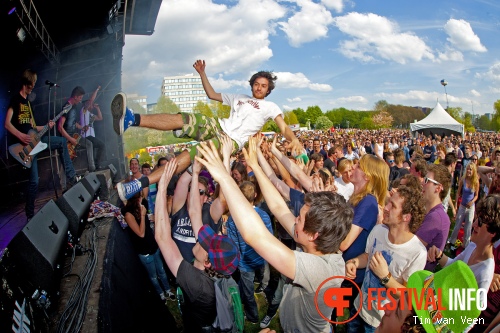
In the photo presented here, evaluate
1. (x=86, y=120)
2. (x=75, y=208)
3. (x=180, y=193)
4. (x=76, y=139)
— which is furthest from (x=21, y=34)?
(x=180, y=193)

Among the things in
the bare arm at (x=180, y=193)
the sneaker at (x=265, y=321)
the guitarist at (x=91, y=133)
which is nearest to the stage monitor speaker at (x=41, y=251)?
the bare arm at (x=180, y=193)

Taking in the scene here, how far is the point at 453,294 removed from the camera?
131 centimetres

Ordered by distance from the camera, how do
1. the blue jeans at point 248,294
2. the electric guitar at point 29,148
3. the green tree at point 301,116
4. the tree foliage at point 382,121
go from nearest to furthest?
1. the blue jeans at point 248,294
2. the electric guitar at point 29,148
3. the tree foliage at point 382,121
4. the green tree at point 301,116

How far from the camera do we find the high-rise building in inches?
2945

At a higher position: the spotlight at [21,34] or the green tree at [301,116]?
the green tree at [301,116]

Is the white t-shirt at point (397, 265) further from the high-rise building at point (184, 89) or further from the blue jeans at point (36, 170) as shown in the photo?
the high-rise building at point (184, 89)

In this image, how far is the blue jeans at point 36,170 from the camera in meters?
4.34

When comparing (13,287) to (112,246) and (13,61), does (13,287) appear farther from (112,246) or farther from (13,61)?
(13,61)

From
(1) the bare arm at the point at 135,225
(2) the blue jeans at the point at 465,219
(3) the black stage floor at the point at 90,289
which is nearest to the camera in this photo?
(3) the black stage floor at the point at 90,289

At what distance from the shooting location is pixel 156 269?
4984 millimetres

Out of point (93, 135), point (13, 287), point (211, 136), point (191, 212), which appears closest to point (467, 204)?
point (211, 136)

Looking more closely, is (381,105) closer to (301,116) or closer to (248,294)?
(301,116)

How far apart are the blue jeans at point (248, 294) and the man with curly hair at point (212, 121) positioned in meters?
1.66

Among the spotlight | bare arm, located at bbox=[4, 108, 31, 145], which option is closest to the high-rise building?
the spotlight
